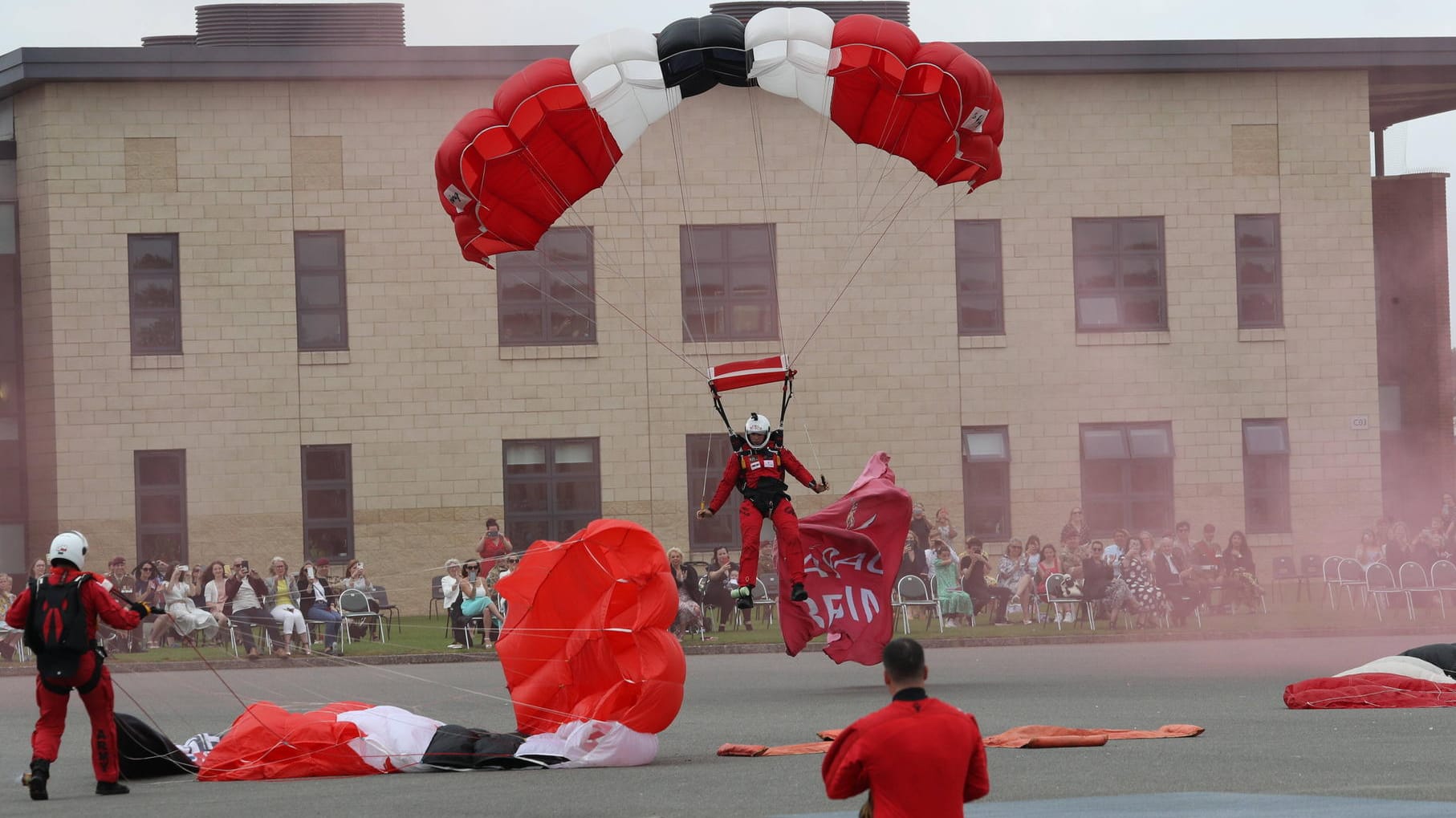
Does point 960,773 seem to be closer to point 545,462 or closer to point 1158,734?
point 1158,734

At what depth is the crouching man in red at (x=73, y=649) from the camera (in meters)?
10.4

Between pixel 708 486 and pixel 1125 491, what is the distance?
635cm

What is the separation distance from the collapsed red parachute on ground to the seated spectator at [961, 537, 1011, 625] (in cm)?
1123

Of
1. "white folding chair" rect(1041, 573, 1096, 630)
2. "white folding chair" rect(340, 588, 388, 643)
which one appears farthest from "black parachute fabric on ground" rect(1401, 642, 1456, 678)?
"white folding chair" rect(340, 588, 388, 643)

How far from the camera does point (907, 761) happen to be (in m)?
5.57

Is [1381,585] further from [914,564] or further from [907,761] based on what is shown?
[907,761]

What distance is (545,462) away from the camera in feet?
88.8

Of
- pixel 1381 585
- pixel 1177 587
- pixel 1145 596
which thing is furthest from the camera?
pixel 1381 585

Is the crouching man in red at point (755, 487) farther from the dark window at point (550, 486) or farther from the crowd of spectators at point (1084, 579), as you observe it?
the dark window at point (550, 486)

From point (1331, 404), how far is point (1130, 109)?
5.54 meters

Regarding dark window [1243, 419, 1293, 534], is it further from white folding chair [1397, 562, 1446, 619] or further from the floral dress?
the floral dress

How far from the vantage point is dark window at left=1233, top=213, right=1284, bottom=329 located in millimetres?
28203

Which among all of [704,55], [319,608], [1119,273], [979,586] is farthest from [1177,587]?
[704,55]

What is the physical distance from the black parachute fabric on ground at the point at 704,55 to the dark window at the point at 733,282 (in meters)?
13.6
